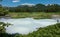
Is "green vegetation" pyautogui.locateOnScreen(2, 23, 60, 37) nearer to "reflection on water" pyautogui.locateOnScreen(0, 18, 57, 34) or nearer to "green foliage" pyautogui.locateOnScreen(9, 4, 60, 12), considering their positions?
"reflection on water" pyautogui.locateOnScreen(0, 18, 57, 34)

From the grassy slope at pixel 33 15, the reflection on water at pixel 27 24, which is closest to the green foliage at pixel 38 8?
the grassy slope at pixel 33 15

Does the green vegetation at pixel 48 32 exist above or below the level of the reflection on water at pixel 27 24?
below

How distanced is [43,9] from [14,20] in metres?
0.45

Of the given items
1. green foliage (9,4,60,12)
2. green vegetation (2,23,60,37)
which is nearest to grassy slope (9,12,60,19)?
green foliage (9,4,60,12)

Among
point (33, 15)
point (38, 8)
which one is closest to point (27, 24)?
point (33, 15)

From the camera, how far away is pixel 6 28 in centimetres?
237

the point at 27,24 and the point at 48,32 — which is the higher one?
the point at 27,24

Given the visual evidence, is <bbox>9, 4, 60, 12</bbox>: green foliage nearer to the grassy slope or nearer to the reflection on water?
the grassy slope

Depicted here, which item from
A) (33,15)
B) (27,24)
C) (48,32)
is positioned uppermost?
(33,15)

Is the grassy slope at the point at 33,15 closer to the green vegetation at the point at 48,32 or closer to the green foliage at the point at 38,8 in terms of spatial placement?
the green foliage at the point at 38,8

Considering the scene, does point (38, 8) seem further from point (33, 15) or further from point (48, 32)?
point (48, 32)

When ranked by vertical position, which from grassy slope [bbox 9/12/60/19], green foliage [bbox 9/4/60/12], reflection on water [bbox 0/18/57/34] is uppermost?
green foliage [bbox 9/4/60/12]

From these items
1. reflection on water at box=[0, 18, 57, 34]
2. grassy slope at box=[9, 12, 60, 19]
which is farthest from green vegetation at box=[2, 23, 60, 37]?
grassy slope at box=[9, 12, 60, 19]

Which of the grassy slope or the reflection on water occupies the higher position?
the grassy slope
